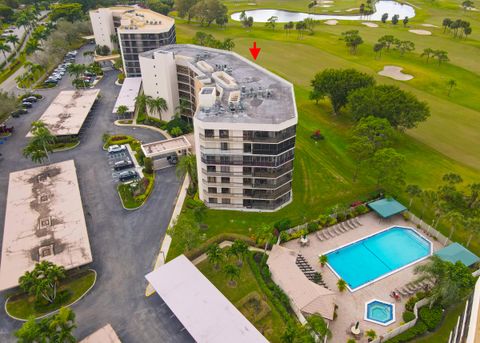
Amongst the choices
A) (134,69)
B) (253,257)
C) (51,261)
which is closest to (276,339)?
(253,257)

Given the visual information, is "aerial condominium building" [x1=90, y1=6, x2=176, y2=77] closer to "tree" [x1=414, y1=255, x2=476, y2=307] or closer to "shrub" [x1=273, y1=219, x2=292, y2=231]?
"shrub" [x1=273, y1=219, x2=292, y2=231]

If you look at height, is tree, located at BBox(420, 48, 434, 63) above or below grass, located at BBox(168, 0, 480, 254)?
above

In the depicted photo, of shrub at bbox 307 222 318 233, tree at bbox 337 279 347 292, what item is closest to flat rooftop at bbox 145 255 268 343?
tree at bbox 337 279 347 292

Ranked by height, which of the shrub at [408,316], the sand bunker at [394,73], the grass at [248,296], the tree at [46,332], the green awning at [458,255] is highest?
the tree at [46,332]

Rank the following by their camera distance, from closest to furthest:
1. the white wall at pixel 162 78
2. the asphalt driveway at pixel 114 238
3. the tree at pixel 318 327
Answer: the tree at pixel 318 327
the asphalt driveway at pixel 114 238
the white wall at pixel 162 78

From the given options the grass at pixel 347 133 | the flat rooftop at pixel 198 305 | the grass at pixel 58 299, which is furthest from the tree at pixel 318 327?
the grass at pixel 58 299

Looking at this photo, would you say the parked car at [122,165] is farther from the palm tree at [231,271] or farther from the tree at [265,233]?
the palm tree at [231,271]
